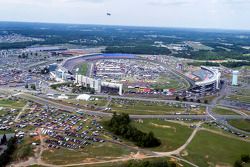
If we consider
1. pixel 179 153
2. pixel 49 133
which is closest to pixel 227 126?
pixel 179 153

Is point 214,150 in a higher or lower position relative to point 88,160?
lower

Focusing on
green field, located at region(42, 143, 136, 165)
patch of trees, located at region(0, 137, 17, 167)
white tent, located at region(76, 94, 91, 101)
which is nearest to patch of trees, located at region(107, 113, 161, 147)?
green field, located at region(42, 143, 136, 165)

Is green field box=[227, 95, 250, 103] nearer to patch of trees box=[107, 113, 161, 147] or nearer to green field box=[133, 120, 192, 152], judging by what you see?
green field box=[133, 120, 192, 152]

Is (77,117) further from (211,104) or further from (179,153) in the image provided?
(211,104)

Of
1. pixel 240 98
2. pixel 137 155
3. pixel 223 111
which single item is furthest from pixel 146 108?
pixel 240 98

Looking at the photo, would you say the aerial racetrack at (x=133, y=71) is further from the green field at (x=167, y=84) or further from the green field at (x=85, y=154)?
the green field at (x=85, y=154)

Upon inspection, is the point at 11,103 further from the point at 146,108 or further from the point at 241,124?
the point at 241,124
